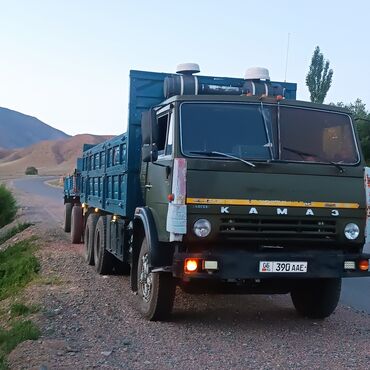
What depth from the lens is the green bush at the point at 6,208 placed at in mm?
25931

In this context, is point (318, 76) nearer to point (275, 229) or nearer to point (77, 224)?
point (77, 224)

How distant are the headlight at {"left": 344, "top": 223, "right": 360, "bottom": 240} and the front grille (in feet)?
0.47

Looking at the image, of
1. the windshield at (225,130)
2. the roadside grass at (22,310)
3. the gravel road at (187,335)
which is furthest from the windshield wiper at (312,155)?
the roadside grass at (22,310)

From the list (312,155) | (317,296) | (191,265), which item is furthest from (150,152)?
(317,296)

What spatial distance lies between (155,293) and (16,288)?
187 inches

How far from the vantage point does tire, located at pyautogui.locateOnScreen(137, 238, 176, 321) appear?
726 cm

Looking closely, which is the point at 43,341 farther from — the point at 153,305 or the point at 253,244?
the point at 253,244

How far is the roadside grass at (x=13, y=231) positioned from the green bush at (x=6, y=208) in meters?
4.07

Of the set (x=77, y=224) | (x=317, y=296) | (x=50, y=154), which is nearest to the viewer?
(x=317, y=296)

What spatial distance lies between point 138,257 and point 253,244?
1771 millimetres

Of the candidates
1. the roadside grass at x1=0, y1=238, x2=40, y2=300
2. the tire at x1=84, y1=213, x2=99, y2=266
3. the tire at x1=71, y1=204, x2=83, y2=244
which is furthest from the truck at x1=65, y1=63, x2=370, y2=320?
the tire at x1=71, y1=204, x2=83, y2=244

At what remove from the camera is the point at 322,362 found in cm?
604

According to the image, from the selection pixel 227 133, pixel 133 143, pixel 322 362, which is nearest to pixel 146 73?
pixel 133 143

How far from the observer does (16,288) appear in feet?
37.0
